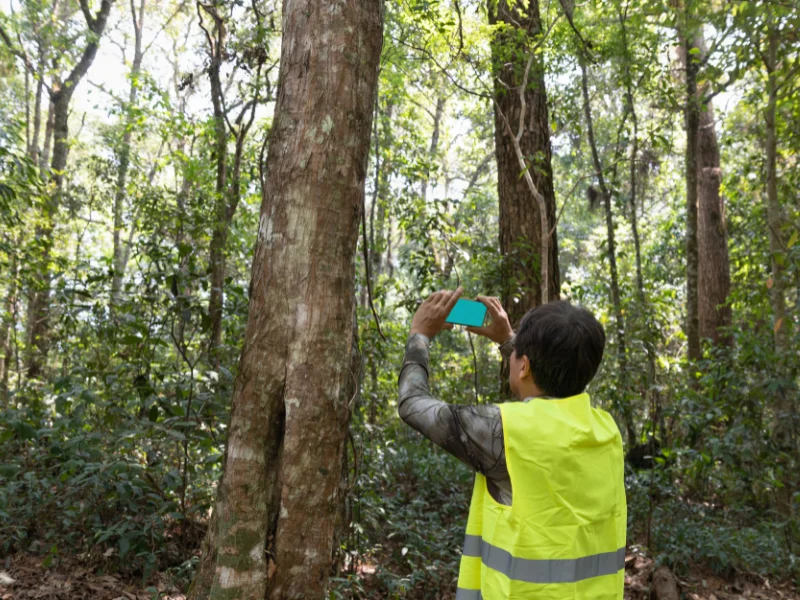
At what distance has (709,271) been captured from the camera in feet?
34.7

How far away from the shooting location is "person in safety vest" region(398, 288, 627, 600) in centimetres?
161

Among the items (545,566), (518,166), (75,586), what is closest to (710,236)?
(518,166)

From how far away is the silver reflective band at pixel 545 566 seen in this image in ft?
5.24

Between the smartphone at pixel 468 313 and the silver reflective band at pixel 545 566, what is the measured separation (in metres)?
0.68

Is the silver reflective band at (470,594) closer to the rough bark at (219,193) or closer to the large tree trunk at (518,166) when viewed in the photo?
the rough bark at (219,193)

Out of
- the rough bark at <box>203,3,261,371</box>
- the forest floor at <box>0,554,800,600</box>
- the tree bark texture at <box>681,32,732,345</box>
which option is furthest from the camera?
the tree bark texture at <box>681,32,732,345</box>

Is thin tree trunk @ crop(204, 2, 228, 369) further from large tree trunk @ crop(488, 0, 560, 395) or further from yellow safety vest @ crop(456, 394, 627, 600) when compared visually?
yellow safety vest @ crop(456, 394, 627, 600)

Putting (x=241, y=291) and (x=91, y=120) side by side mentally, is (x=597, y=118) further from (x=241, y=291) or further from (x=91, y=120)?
(x=91, y=120)

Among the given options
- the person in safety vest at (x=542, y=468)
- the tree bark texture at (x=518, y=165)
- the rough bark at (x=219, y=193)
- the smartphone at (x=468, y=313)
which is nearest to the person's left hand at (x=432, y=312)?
the smartphone at (x=468, y=313)

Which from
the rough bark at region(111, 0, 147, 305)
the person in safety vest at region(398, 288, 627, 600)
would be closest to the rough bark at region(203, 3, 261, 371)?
the rough bark at region(111, 0, 147, 305)

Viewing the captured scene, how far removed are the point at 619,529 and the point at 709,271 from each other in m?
9.97

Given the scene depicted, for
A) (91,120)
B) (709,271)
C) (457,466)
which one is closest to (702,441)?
(457,466)

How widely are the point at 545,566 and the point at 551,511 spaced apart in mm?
135

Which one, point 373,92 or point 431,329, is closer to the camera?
point 431,329
